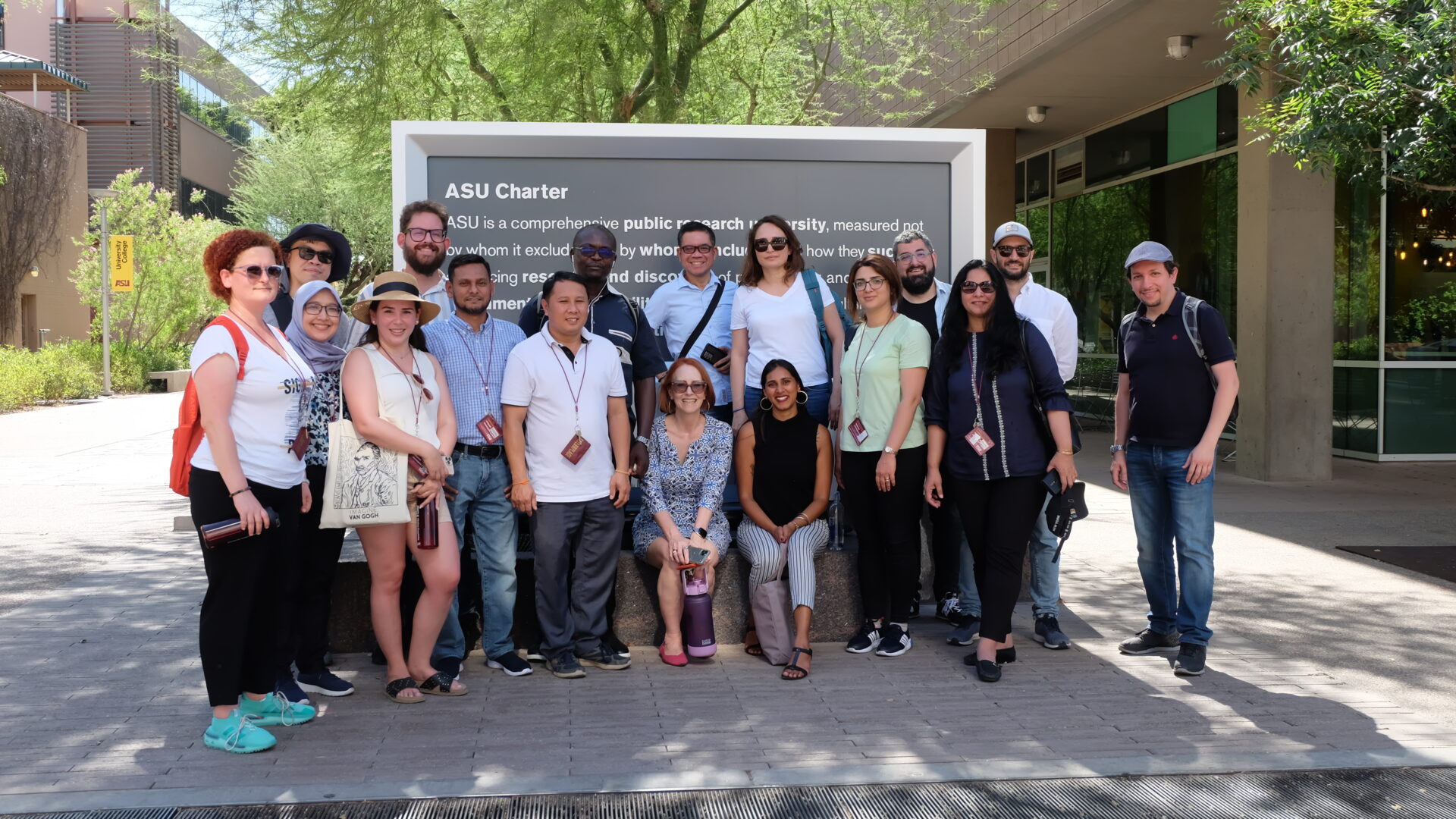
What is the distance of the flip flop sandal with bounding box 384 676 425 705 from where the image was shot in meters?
5.04

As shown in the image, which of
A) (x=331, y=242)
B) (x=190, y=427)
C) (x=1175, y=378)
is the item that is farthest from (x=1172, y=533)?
(x=190, y=427)

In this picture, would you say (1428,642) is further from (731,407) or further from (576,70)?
(576,70)

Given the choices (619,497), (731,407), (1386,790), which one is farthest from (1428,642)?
(619,497)

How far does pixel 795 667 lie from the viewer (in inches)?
213

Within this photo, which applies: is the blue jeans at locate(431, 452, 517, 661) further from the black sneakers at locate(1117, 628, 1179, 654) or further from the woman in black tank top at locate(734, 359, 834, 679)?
the black sneakers at locate(1117, 628, 1179, 654)

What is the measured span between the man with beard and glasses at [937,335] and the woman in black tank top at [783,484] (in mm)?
578

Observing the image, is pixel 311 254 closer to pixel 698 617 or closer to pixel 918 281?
pixel 698 617

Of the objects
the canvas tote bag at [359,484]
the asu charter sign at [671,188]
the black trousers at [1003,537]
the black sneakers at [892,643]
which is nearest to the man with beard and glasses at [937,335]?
the black sneakers at [892,643]

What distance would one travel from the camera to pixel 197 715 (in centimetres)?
484

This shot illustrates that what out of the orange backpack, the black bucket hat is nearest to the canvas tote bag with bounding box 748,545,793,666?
the black bucket hat

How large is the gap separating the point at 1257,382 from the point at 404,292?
10018 mm

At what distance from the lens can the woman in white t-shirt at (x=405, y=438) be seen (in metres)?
4.80

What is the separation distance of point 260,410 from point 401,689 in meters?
1.40

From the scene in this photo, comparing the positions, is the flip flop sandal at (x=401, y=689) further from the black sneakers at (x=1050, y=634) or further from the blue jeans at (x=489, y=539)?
the black sneakers at (x=1050, y=634)
